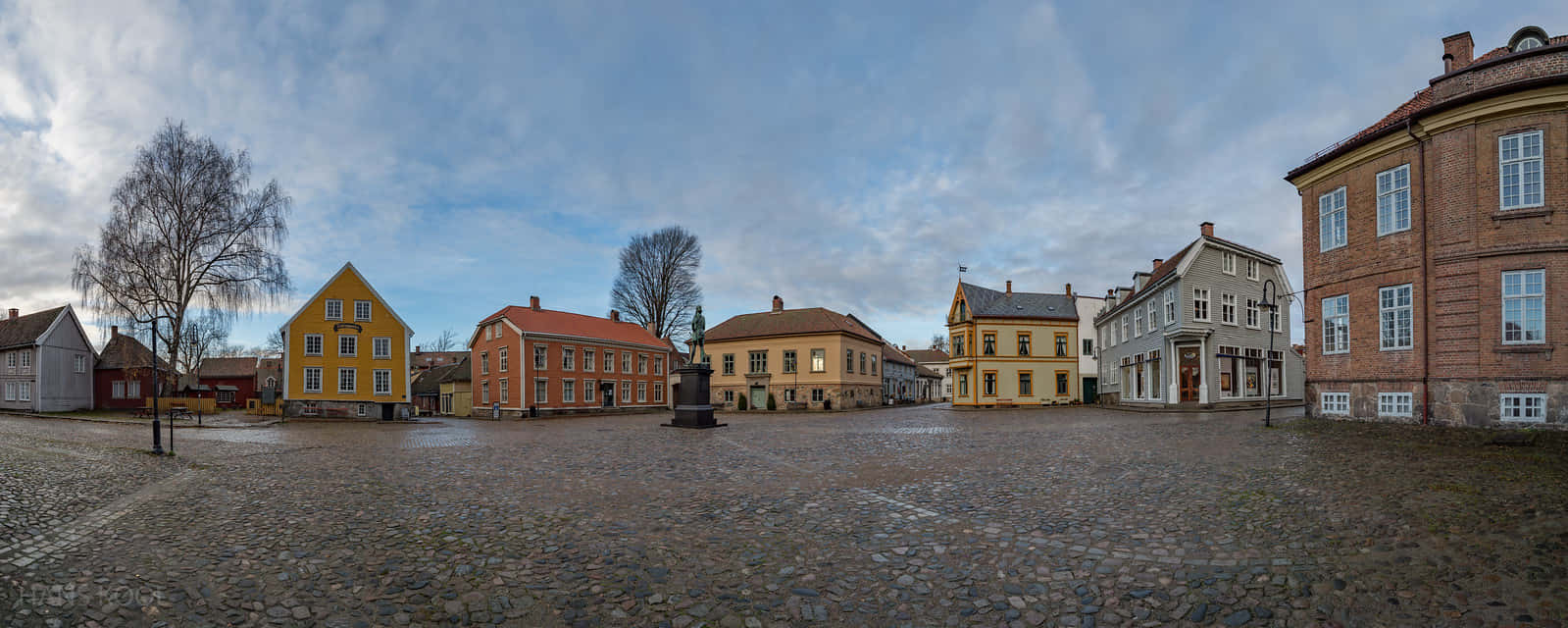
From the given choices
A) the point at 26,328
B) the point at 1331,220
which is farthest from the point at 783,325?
the point at 26,328

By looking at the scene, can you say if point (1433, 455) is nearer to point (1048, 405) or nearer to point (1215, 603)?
point (1215, 603)

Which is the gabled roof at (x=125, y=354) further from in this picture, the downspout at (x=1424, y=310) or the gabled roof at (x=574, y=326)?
the downspout at (x=1424, y=310)

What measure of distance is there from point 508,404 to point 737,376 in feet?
54.6

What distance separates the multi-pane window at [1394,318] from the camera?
17969mm

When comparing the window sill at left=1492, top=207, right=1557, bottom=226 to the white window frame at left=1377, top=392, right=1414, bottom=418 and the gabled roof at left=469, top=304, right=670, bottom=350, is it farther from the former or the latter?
the gabled roof at left=469, top=304, right=670, bottom=350

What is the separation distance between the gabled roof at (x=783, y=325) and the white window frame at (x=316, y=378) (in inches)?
1010

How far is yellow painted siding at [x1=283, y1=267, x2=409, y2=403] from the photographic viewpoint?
39156mm

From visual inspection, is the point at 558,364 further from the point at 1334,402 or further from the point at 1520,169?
the point at 1520,169

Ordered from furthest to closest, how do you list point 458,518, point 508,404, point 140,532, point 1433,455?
point 508,404, point 1433,455, point 458,518, point 140,532

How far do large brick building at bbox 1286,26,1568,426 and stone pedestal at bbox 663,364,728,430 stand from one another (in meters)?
20.2

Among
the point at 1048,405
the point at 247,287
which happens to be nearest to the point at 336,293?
the point at 247,287

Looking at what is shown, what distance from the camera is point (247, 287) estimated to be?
35.8 m

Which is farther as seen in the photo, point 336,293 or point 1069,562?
point 336,293

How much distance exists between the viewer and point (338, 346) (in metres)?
40.5
